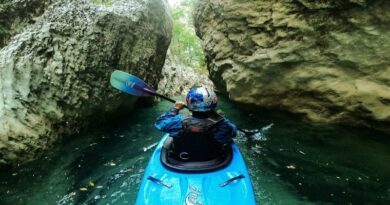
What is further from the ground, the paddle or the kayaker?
the paddle

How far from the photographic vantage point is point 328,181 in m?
4.77

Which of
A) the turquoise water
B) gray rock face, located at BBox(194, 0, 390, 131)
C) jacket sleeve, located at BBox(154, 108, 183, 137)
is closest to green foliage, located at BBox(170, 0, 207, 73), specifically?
gray rock face, located at BBox(194, 0, 390, 131)

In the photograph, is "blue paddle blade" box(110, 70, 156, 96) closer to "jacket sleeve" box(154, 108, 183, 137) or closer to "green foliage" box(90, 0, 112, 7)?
"jacket sleeve" box(154, 108, 183, 137)

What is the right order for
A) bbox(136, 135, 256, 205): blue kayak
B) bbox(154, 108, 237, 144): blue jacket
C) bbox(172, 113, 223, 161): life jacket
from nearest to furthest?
bbox(136, 135, 256, 205): blue kayak < bbox(172, 113, 223, 161): life jacket < bbox(154, 108, 237, 144): blue jacket

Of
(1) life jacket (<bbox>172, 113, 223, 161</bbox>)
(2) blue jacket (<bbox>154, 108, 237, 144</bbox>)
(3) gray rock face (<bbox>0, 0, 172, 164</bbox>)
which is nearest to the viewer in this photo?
(1) life jacket (<bbox>172, 113, 223, 161</bbox>)

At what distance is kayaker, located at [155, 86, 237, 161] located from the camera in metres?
3.64

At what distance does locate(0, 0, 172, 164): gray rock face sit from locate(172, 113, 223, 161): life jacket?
2.80 metres

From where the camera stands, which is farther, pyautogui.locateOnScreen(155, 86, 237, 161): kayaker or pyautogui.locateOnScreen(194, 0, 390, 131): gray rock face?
pyautogui.locateOnScreen(194, 0, 390, 131): gray rock face

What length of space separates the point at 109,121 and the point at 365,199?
511 centimetres

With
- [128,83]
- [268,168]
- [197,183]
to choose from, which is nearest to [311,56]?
[268,168]

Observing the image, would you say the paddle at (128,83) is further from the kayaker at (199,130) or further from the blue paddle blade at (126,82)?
the kayaker at (199,130)

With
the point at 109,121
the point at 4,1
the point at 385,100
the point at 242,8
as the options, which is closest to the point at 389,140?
the point at 385,100

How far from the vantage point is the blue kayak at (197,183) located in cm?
322

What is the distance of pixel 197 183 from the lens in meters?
Answer: 3.39
